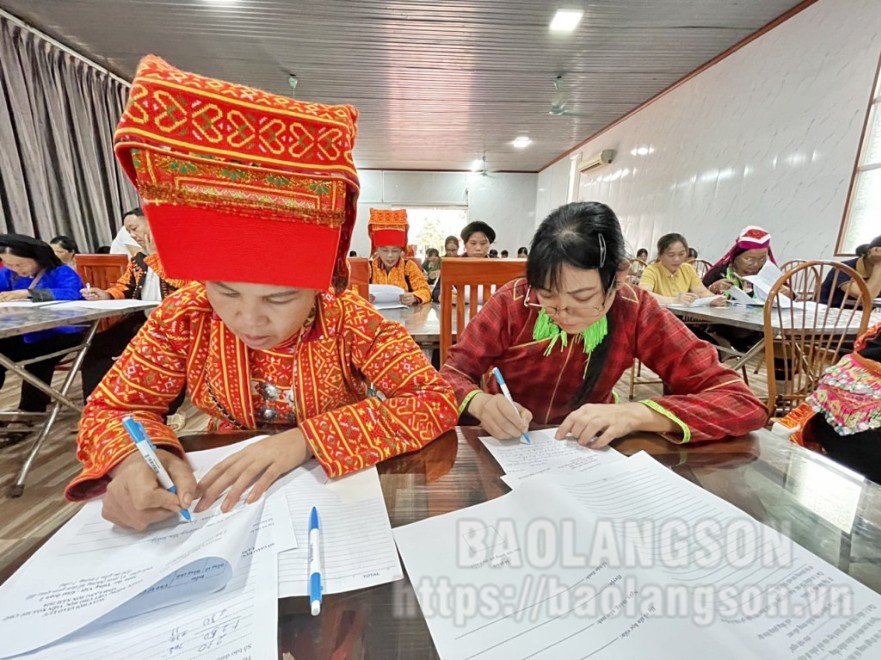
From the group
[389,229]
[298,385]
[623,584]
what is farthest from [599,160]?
[623,584]

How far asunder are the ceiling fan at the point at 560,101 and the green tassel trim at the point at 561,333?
4687mm

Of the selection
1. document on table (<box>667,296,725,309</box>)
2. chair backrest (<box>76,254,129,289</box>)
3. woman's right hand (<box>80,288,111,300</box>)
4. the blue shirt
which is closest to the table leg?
the blue shirt

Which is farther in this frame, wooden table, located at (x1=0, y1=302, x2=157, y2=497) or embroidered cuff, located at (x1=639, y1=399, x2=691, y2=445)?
wooden table, located at (x1=0, y1=302, x2=157, y2=497)

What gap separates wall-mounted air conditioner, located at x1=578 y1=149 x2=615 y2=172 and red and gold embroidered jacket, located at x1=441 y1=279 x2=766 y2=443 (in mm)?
6258

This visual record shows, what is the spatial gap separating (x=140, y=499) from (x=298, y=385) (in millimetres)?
324

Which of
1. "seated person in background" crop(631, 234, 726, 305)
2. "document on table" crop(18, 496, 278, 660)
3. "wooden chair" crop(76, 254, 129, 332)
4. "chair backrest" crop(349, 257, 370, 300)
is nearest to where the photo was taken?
"document on table" crop(18, 496, 278, 660)

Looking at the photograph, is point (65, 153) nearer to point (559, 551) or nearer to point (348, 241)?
point (348, 241)

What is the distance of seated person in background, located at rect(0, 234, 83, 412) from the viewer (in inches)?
88.7

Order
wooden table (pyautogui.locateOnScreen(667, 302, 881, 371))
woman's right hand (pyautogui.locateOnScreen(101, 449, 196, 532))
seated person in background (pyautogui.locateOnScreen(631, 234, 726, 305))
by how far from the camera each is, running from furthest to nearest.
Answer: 1. seated person in background (pyautogui.locateOnScreen(631, 234, 726, 305))
2. wooden table (pyautogui.locateOnScreen(667, 302, 881, 371))
3. woman's right hand (pyautogui.locateOnScreen(101, 449, 196, 532))

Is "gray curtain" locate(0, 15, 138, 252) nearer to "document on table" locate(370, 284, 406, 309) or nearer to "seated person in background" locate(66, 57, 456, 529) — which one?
"document on table" locate(370, 284, 406, 309)

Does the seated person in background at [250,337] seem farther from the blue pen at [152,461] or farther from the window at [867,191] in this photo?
the window at [867,191]

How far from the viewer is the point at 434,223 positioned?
10.3 meters

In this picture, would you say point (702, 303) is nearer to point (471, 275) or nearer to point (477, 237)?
point (471, 275)

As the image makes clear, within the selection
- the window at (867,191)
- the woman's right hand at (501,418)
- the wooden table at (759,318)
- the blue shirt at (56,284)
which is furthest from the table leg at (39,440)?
the window at (867,191)
